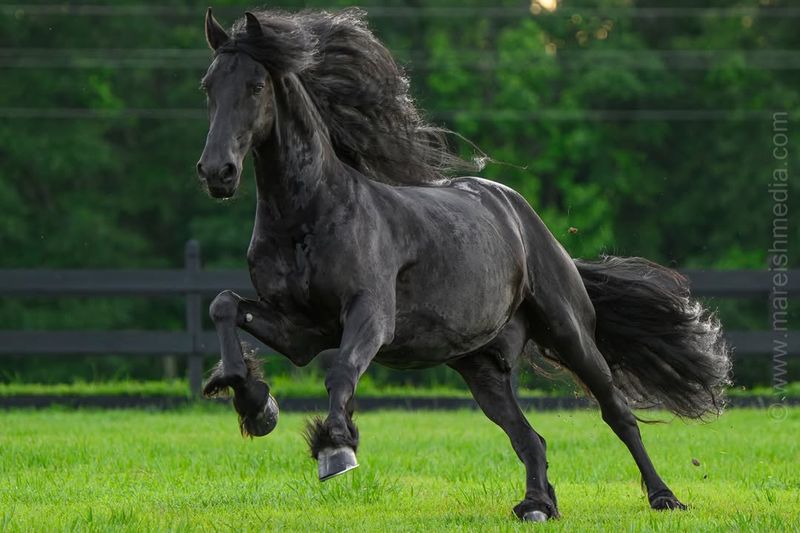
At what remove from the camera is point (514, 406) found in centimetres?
731

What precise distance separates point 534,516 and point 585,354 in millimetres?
1149

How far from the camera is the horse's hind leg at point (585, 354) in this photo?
7.35 metres

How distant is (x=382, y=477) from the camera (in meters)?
8.43

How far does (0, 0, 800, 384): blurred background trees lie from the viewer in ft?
94.6

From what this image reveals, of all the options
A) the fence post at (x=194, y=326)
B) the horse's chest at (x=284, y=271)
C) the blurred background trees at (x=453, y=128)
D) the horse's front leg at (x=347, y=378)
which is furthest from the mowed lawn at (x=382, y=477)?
the blurred background trees at (x=453, y=128)

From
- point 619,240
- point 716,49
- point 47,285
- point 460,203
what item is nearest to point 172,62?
point 619,240

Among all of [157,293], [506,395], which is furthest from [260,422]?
[157,293]

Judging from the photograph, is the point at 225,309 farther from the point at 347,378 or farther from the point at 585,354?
the point at 585,354

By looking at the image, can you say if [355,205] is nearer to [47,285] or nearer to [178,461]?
[178,461]

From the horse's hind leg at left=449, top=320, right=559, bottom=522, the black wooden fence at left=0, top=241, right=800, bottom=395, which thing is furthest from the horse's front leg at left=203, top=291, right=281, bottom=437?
the black wooden fence at left=0, top=241, right=800, bottom=395

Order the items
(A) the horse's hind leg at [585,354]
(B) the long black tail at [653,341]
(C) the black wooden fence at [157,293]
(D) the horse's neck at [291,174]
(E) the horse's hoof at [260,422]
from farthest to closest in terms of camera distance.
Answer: (C) the black wooden fence at [157,293] < (B) the long black tail at [653,341] < (A) the horse's hind leg at [585,354] < (D) the horse's neck at [291,174] < (E) the horse's hoof at [260,422]

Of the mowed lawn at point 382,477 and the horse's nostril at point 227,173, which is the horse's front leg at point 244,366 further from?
the horse's nostril at point 227,173

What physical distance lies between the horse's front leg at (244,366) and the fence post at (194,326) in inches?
312

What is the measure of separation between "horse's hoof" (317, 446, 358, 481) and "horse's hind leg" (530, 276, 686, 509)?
2.01 m
